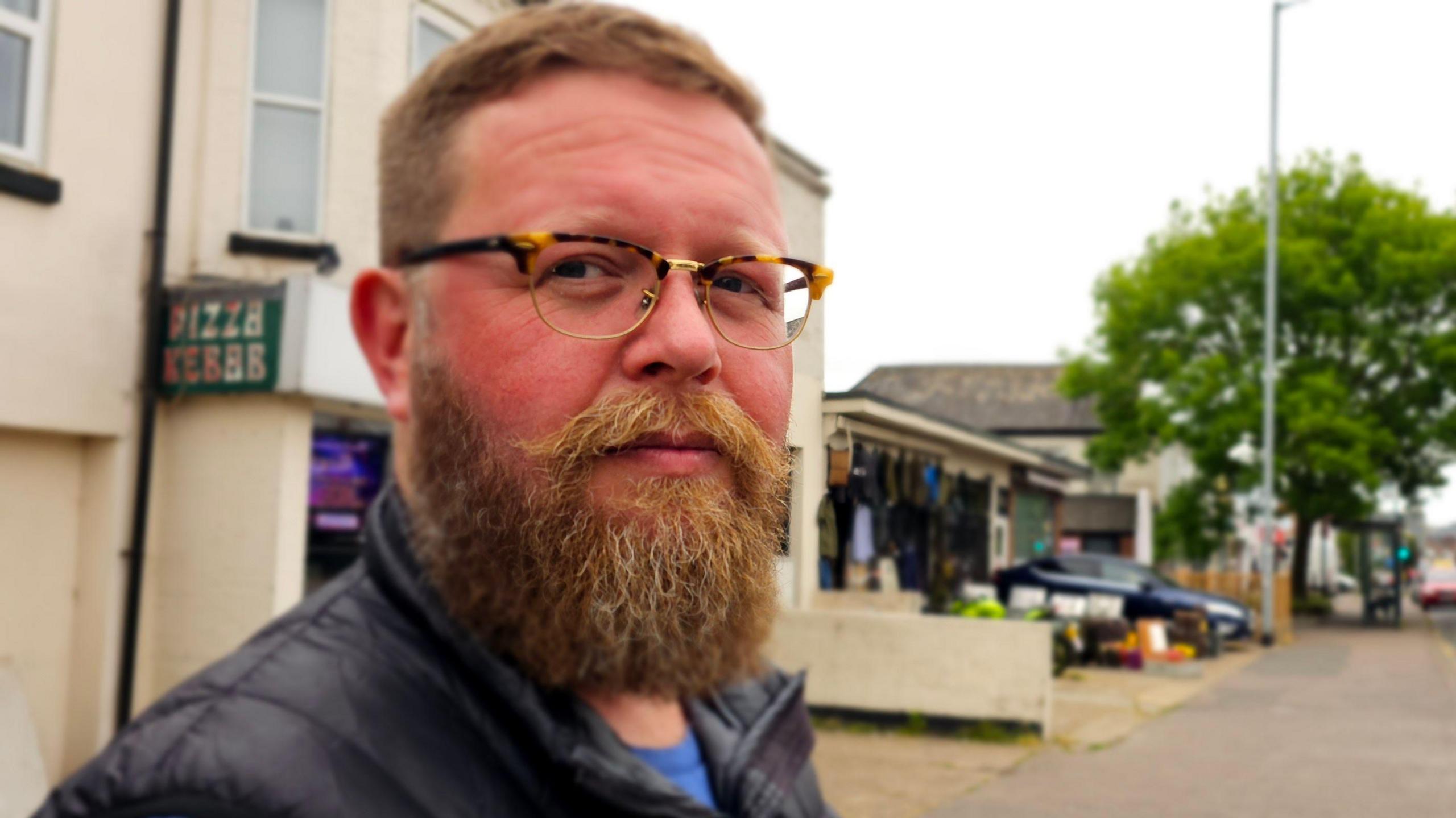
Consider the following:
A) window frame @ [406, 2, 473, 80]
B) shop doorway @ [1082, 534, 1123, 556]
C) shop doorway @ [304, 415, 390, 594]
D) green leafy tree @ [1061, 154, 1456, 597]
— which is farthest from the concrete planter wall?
shop doorway @ [1082, 534, 1123, 556]

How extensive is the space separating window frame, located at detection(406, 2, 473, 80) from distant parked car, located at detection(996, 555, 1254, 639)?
737 inches

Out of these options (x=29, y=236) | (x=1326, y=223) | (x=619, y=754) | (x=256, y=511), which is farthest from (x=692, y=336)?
(x=256, y=511)

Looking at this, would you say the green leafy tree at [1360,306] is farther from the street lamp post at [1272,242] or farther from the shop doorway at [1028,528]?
the shop doorway at [1028,528]

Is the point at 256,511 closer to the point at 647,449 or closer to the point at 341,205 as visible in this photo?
the point at 341,205

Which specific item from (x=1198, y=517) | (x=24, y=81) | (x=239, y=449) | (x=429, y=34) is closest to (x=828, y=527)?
(x=429, y=34)

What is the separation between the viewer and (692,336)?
74 cm

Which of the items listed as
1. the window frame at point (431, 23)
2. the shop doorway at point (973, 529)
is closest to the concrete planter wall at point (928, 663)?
the shop doorway at point (973, 529)

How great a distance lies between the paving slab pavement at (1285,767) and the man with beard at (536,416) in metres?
0.88

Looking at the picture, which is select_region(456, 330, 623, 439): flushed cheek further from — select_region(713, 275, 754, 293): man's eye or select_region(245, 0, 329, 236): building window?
select_region(245, 0, 329, 236): building window

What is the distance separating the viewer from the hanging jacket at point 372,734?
3.02 feet

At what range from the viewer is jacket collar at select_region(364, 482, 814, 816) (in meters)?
1.06

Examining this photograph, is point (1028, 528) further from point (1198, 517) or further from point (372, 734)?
point (1198, 517)

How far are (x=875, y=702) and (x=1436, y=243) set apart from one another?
28.2 feet

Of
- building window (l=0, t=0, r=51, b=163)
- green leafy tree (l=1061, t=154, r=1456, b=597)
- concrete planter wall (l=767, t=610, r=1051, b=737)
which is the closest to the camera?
building window (l=0, t=0, r=51, b=163)
